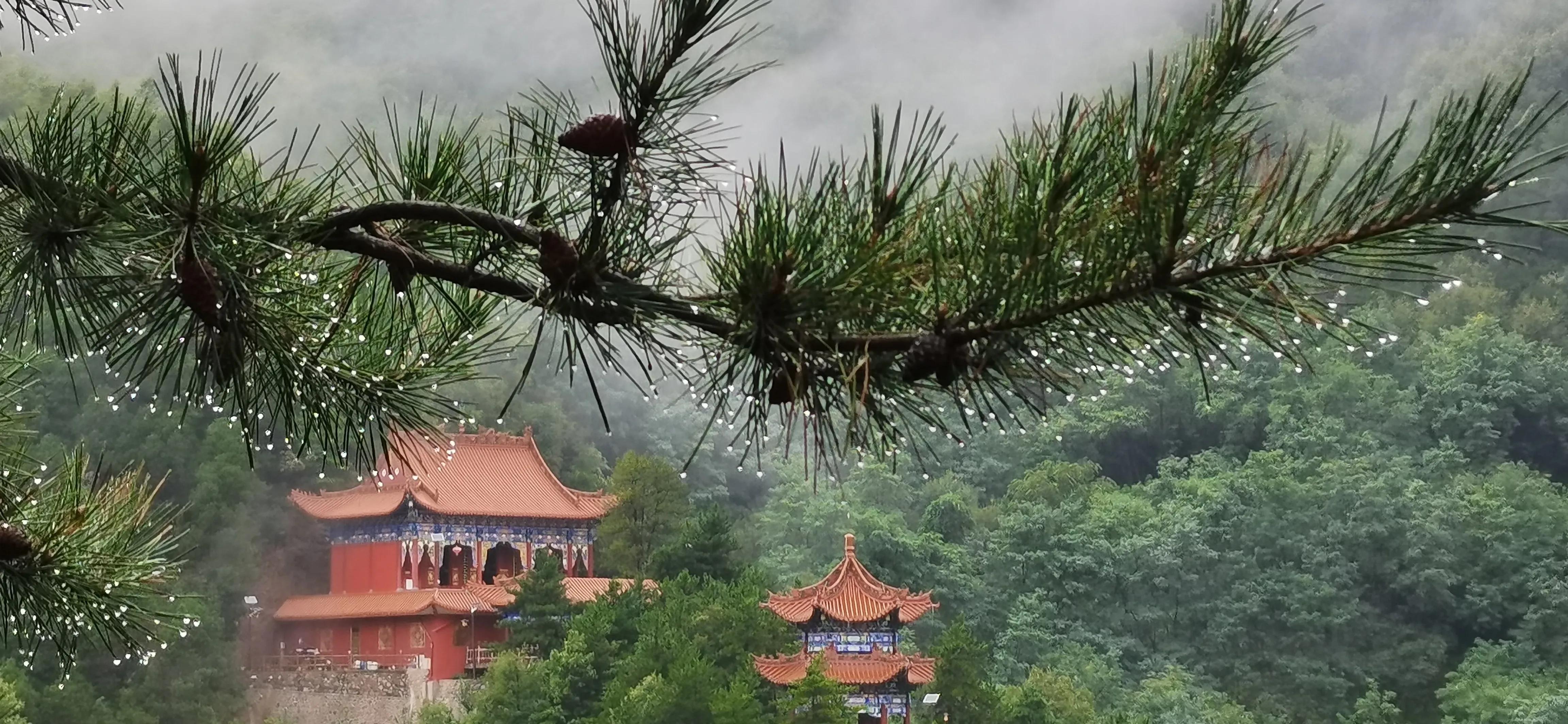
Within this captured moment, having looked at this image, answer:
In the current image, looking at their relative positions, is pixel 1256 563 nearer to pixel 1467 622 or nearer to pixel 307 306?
pixel 1467 622

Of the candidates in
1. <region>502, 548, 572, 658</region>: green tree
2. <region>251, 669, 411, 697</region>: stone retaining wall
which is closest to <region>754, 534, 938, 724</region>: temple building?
<region>502, 548, 572, 658</region>: green tree

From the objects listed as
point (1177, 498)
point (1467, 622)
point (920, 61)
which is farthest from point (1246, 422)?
point (920, 61)

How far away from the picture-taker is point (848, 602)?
6867mm

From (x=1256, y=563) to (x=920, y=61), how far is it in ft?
30.6

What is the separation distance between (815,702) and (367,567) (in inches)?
144

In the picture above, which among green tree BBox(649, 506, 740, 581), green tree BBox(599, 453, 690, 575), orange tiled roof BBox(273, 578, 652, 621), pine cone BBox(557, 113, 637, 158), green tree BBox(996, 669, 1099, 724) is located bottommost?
green tree BBox(996, 669, 1099, 724)

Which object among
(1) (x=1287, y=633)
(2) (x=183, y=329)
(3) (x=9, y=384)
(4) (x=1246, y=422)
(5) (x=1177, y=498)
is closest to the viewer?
(2) (x=183, y=329)

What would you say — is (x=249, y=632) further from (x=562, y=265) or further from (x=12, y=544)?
(x=562, y=265)

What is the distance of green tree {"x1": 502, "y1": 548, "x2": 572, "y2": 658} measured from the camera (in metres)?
7.11

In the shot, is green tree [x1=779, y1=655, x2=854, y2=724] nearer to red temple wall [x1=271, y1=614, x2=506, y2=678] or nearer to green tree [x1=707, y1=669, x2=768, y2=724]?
green tree [x1=707, y1=669, x2=768, y2=724]

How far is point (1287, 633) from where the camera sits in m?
9.85

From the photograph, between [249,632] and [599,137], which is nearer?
[599,137]

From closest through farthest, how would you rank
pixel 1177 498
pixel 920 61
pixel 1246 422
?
pixel 1177 498
pixel 1246 422
pixel 920 61

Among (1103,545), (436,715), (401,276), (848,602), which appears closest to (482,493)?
(436,715)
